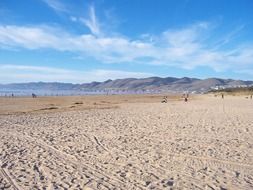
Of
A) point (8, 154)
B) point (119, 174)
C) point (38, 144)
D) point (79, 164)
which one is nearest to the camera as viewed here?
point (119, 174)

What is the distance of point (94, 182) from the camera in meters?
7.45

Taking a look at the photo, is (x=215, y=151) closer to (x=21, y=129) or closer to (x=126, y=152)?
(x=126, y=152)

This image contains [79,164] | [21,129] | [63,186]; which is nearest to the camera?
[63,186]

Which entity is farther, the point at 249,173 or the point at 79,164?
the point at 79,164

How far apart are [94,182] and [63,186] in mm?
680

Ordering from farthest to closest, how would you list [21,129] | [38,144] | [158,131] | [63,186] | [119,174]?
[21,129] < [158,131] < [38,144] < [119,174] < [63,186]

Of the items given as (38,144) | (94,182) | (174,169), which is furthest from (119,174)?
(38,144)

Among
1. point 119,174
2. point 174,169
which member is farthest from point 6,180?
point 174,169

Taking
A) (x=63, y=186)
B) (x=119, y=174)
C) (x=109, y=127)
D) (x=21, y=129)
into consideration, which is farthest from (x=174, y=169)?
(x=21, y=129)

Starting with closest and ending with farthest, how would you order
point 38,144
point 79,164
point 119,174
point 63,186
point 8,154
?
point 63,186 → point 119,174 → point 79,164 → point 8,154 → point 38,144

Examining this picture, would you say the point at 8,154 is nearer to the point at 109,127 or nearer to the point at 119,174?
the point at 119,174

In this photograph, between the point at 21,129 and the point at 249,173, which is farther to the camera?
the point at 21,129

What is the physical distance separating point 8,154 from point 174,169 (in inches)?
197

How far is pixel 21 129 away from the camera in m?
16.1
